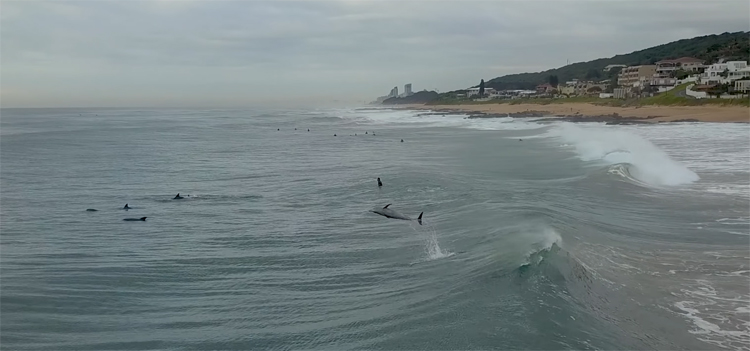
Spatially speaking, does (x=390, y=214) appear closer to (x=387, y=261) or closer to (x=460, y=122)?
(x=387, y=261)

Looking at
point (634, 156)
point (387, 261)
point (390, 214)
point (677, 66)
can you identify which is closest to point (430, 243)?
point (387, 261)

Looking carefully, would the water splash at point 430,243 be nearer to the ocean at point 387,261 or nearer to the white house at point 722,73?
the ocean at point 387,261

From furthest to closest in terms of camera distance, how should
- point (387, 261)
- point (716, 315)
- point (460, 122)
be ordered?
point (460, 122) → point (387, 261) → point (716, 315)

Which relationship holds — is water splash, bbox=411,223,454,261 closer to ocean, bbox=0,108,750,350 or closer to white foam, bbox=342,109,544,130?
ocean, bbox=0,108,750,350

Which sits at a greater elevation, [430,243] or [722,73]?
[722,73]

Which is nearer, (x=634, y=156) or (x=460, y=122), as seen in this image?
(x=634, y=156)

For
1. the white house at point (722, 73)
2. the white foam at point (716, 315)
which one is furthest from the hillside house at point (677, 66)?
the white foam at point (716, 315)
